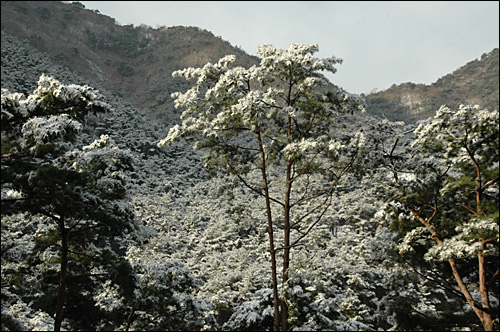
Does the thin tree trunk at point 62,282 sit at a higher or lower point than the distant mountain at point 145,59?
lower

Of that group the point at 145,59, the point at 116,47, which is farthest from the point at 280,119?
the point at 116,47

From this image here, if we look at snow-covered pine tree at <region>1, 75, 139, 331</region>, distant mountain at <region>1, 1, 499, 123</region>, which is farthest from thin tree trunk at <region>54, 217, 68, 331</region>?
distant mountain at <region>1, 1, 499, 123</region>

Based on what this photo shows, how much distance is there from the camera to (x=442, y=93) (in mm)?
89250

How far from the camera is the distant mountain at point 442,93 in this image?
79375 mm

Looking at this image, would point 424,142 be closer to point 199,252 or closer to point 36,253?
point 36,253

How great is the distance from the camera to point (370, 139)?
719 centimetres

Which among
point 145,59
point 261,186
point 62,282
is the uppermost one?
point 145,59

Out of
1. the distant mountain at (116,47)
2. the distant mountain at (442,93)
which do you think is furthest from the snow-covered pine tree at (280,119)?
the distant mountain at (442,93)

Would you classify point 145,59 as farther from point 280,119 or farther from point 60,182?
point 60,182

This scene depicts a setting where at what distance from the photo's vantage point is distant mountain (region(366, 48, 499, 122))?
79375 millimetres

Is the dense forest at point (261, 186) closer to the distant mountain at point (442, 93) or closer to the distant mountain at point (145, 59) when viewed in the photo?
the distant mountain at point (145, 59)

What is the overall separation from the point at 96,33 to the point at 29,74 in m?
45.9

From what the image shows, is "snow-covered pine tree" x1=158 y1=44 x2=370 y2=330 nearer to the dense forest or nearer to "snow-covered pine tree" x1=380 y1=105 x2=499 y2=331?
the dense forest

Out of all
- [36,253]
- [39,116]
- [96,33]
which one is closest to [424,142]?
[39,116]
